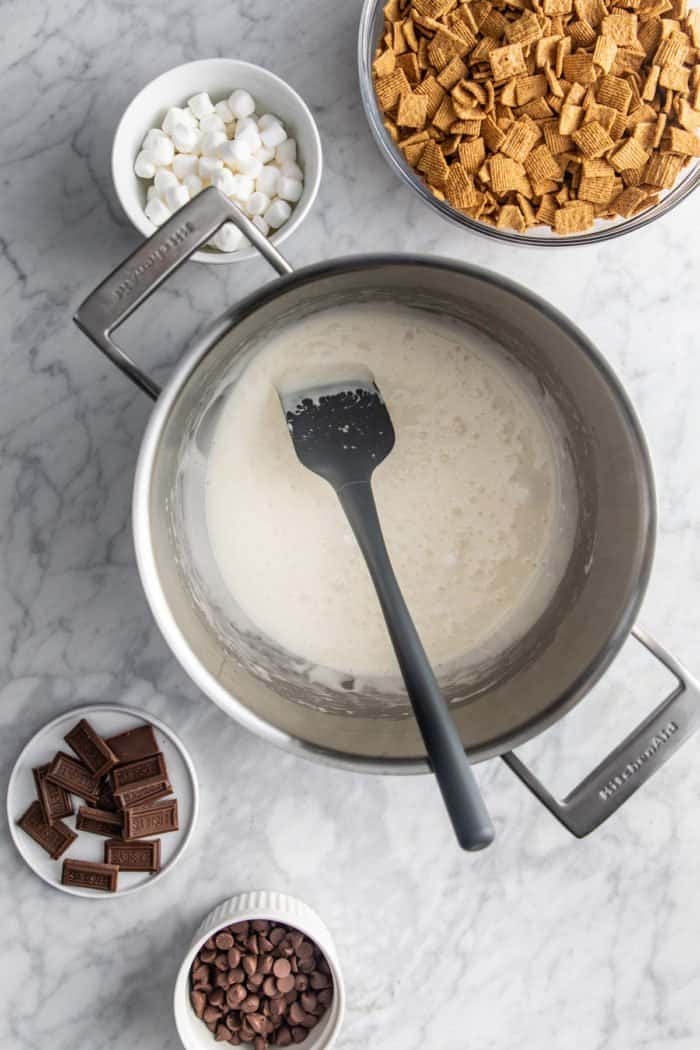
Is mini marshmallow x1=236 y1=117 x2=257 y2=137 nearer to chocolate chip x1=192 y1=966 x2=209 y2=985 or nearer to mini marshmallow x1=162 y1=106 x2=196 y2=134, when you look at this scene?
mini marshmallow x1=162 y1=106 x2=196 y2=134

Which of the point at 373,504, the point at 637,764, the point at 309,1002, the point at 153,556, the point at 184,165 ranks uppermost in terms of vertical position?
the point at 184,165

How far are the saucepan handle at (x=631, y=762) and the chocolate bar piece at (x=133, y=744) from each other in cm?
Answer: 40

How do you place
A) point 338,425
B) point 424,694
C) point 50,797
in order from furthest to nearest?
point 50,797
point 338,425
point 424,694

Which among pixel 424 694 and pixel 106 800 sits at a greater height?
pixel 424 694

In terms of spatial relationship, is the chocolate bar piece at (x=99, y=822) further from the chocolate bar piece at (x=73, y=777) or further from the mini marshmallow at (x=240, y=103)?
the mini marshmallow at (x=240, y=103)

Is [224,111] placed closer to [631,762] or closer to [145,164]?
[145,164]

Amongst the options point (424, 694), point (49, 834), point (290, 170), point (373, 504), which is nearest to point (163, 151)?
point (290, 170)

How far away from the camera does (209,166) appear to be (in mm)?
944

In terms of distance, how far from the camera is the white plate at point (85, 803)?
1.01 metres

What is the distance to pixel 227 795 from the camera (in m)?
1.05

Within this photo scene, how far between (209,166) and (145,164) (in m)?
0.07

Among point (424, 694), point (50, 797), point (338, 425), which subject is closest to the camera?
point (424, 694)

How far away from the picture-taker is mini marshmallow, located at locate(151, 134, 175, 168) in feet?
3.11

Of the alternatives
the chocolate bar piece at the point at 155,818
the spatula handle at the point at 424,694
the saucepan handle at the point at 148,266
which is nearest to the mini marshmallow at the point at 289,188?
the saucepan handle at the point at 148,266
